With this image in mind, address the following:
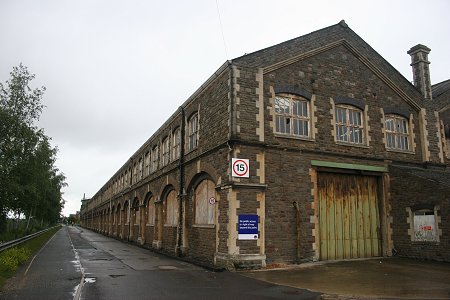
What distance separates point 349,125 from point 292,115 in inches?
116

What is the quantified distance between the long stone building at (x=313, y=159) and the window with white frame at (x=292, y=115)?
0.14ft

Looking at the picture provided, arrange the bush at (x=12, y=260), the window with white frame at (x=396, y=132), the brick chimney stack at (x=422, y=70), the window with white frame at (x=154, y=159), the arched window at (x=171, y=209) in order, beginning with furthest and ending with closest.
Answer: the window with white frame at (x=154, y=159) → the arched window at (x=171, y=209) → the brick chimney stack at (x=422, y=70) → the window with white frame at (x=396, y=132) → the bush at (x=12, y=260)

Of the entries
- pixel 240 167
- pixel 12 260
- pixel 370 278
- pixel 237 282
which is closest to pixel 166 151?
pixel 240 167

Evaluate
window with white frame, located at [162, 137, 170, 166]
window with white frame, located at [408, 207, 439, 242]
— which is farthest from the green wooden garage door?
window with white frame, located at [162, 137, 170, 166]

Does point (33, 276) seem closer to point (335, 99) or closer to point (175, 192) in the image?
point (175, 192)

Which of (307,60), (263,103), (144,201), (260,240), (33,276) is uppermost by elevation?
(307,60)

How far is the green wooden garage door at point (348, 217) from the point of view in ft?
50.5

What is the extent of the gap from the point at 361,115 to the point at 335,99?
63.7 inches

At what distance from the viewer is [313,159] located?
15367 millimetres

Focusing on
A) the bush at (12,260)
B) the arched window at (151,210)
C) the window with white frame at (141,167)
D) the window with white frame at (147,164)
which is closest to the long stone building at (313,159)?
the arched window at (151,210)

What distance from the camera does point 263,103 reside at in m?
14.7

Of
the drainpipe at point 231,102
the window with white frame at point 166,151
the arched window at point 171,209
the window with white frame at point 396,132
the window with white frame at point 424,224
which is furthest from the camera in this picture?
the window with white frame at point 166,151

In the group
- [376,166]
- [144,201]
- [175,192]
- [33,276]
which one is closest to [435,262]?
[376,166]

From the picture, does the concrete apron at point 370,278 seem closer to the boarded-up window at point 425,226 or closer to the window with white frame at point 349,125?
the boarded-up window at point 425,226
